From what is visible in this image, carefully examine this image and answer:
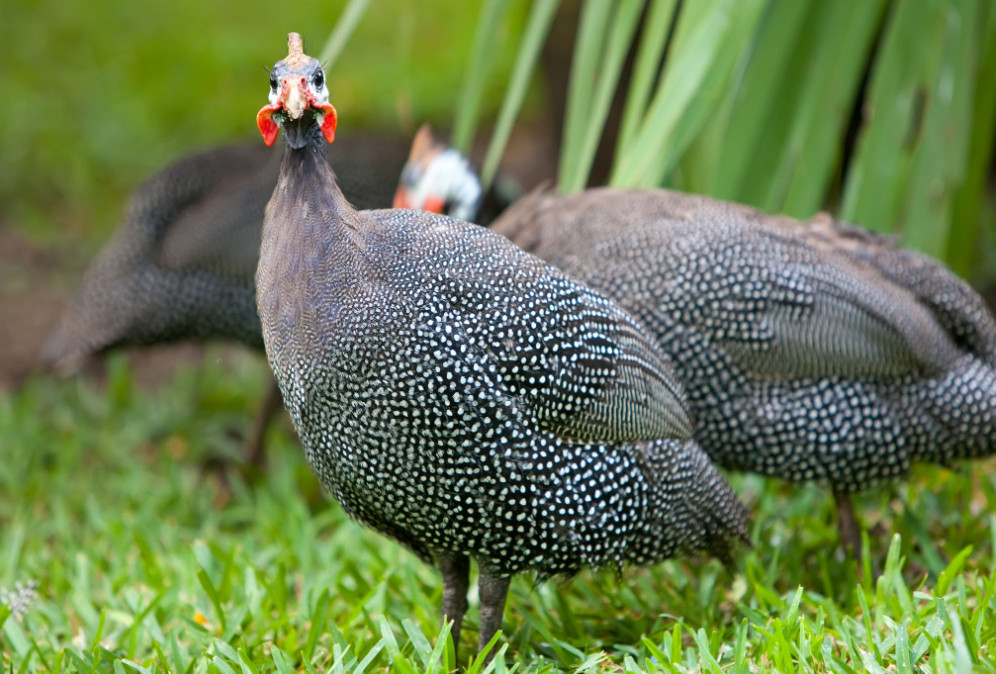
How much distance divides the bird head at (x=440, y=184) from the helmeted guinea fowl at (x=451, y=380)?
3.46 ft

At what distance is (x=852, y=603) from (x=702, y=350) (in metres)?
0.81

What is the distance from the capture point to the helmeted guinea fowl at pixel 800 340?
324cm

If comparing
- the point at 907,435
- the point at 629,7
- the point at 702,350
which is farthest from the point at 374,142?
the point at 907,435

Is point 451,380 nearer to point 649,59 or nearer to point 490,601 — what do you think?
point 490,601

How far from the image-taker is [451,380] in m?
2.55

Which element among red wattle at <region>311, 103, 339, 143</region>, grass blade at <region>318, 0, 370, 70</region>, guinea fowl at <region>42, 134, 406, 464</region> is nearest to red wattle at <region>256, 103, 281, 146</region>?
red wattle at <region>311, 103, 339, 143</region>

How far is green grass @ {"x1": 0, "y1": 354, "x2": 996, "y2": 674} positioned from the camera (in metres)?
2.74

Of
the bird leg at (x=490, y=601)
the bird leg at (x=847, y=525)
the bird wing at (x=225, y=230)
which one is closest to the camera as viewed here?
the bird leg at (x=490, y=601)

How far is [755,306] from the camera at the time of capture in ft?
10.6

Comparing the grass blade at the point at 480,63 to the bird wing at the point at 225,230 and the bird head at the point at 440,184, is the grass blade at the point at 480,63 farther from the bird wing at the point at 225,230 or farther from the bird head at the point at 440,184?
the bird wing at the point at 225,230

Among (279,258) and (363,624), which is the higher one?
(279,258)

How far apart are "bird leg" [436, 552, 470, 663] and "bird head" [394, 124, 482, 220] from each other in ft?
4.14

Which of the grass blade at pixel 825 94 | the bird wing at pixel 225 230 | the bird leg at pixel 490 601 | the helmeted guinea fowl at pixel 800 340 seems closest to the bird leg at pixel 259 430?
the bird wing at pixel 225 230

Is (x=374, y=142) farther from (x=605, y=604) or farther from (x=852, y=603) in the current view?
(x=852, y=603)
